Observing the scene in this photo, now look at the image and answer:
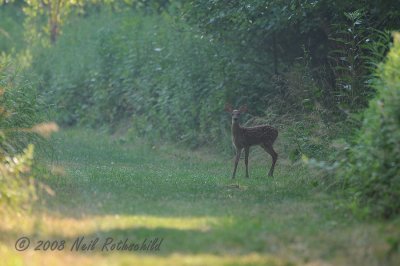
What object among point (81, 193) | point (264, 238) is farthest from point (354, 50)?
point (264, 238)

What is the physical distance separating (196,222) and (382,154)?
8.47ft

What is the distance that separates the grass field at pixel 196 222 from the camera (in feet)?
30.2

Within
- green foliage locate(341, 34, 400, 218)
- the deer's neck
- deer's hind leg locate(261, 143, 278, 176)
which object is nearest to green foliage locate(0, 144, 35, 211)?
green foliage locate(341, 34, 400, 218)

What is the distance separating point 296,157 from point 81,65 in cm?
1490

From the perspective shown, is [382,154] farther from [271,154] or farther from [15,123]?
[15,123]

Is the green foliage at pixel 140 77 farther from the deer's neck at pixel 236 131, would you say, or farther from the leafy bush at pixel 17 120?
the leafy bush at pixel 17 120

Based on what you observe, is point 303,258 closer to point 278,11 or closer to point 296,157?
point 296,157

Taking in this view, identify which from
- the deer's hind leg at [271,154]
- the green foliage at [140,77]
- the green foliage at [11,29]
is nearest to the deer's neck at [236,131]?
the deer's hind leg at [271,154]

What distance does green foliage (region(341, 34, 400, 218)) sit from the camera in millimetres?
10828

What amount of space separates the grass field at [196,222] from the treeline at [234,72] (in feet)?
2.68

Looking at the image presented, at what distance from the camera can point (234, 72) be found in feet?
69.7

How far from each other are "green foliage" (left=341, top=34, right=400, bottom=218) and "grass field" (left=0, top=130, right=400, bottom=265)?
1.09ft

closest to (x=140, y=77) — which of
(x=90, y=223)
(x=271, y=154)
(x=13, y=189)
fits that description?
(x=271, y=154)

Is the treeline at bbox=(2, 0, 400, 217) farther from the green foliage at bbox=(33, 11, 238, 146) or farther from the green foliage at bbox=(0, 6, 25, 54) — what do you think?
the green foliage at bbox=(0, 6, 25, 54)
